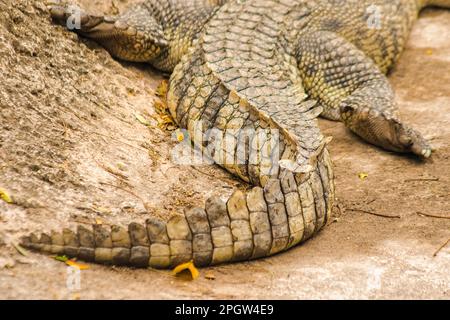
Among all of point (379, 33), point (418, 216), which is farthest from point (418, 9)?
point (418, 216)

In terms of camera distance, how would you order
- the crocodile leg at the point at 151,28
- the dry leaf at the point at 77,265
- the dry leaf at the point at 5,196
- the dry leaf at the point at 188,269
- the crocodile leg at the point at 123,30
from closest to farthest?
the dry leaf at the point at 77,265
the dry leaf at the point at 188,269
the dry leaf at the point at 5,196
the crocodile leg at the point at 123,30
the crocodile leg at the point at 151,28

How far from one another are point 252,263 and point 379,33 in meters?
3.29

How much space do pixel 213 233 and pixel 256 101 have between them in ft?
4.53

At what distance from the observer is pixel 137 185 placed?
3779 millimetres

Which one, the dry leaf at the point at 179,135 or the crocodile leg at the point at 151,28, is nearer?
the dry leaf at the point at 179,135

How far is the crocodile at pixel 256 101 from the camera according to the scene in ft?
9.64

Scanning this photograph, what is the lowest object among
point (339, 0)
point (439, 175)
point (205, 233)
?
point (439, 175)

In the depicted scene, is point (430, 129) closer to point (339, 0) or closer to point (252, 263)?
point (339, 0)

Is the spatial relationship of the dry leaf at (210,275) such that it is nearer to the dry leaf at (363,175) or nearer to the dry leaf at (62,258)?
the dry leaf at (62,258)

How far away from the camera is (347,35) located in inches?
218

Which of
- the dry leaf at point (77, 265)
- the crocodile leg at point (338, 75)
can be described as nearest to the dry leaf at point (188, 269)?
the dry leaf at point (77, 265)

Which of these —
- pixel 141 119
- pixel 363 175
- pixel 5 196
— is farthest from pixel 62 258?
pixel 363 175

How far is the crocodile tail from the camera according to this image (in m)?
2.82

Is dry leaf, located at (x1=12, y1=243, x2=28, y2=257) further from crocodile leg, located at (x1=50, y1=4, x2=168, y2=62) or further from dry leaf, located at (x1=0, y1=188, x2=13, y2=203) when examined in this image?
crocodile leg, located at (x1=50, y1=4, x2=168, y2=62)
